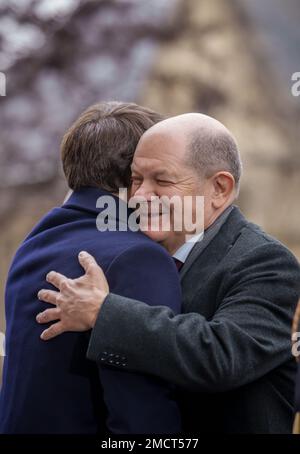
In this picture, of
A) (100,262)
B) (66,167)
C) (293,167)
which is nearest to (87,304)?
(100,262)

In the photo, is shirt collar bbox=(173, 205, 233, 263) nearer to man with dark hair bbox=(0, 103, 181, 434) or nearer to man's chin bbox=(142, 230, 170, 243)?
man's chin bbox=(142, 230, 170, 243)

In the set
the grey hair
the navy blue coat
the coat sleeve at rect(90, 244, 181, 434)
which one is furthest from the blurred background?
the coat sleeve at rect(90, 244, 181, 434)

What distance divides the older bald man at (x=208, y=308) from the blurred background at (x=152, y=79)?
3.80m

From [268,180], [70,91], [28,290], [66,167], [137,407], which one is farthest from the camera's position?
[268,180]

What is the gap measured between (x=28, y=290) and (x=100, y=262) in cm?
21

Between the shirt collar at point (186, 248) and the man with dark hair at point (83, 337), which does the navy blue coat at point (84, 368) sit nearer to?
the man with dark hair at point (83, 337)

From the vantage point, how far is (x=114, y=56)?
588 centimetres

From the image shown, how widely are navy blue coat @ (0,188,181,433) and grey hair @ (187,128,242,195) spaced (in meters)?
0.31

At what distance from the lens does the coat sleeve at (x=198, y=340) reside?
1.68m

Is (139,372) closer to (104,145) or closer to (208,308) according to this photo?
(208,308)

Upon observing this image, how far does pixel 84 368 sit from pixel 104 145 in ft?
1.83

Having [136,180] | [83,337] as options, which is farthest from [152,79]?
[83,337]

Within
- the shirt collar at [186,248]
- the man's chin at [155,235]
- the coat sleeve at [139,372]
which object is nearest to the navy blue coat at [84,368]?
the coat sleeve at [139,372]
